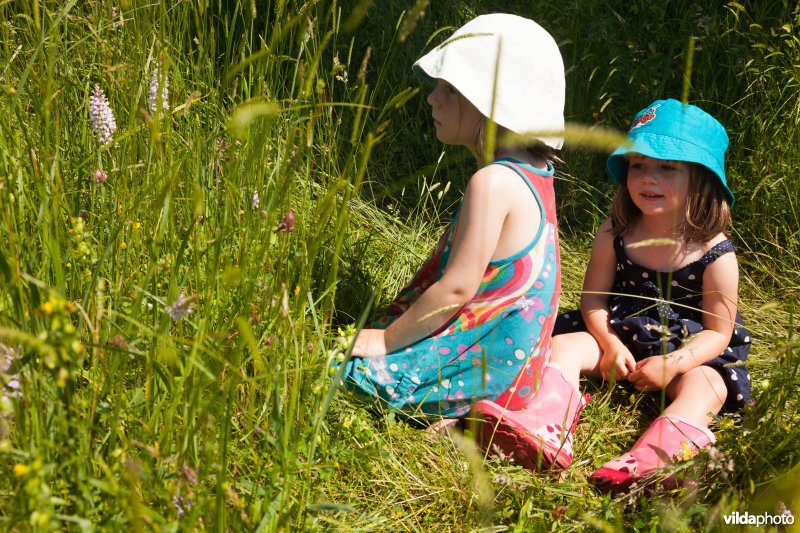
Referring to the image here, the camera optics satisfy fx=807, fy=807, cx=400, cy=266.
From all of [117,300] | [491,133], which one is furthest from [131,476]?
[491,133]

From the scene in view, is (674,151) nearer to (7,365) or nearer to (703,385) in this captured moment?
(703,385)

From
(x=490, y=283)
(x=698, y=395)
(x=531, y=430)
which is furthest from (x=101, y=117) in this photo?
(x=698, y=395)

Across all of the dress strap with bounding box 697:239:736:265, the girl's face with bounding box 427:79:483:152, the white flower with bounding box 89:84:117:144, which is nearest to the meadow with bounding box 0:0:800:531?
the white flower with bounding box 89:84:117:144

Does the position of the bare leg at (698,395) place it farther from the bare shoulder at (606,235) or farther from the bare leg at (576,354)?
the bare shoulder at (606,235)

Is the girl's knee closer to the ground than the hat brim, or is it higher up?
closer to the ground

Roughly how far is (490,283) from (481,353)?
19 cm

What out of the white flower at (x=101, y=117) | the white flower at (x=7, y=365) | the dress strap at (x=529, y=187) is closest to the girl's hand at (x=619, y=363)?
the dress strap at (x=529, y=187)

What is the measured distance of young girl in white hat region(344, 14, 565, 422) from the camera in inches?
84.4

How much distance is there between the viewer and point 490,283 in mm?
2203

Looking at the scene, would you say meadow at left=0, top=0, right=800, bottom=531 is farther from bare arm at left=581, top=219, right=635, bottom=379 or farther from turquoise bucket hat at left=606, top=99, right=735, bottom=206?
turquoise bucket hat at left=606, top=99, right=735, bottom=206

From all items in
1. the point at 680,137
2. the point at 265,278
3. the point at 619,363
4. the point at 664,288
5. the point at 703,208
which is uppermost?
the point at 680,137

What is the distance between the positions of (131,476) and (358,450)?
31.0 inches

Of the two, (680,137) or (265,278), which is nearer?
(265,278)

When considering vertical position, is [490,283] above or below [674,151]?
below
